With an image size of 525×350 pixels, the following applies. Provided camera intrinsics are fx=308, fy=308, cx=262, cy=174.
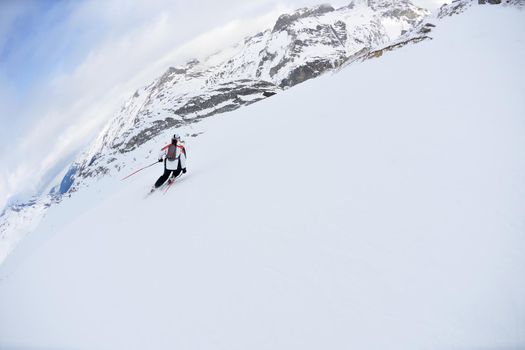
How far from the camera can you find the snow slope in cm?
299

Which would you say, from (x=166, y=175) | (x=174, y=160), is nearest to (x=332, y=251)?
(x=166, y=175)

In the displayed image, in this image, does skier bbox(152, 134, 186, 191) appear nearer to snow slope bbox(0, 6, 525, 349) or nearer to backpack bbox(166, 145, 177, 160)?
backpack bbox(166, 145, 177, 160)

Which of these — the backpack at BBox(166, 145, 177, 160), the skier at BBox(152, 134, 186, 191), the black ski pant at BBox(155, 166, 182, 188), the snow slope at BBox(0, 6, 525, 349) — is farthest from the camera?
the backpack at BBox(166, 145, 177, 160)

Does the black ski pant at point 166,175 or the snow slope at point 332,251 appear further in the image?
the black ski pant at point 166,175

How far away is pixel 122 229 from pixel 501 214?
25.4 ft

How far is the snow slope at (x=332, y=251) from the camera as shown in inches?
118

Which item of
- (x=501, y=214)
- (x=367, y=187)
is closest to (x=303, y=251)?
(x=367, y=187)

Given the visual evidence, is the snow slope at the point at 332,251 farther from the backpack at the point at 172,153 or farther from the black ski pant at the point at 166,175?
the backpack at the point at 172,153

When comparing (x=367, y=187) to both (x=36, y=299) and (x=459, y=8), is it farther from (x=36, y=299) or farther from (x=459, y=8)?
(x=459, y=8)

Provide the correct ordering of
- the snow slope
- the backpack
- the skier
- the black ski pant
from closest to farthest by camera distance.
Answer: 1. the snow slope
2. the black ski pant
3. the skier
4. the backpack

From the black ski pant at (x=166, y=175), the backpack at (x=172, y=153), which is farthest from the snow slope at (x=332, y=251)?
the backpack at (x=172, y=153)

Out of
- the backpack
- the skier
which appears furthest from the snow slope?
the backpack

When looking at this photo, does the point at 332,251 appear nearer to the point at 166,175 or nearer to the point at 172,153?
the point at 166,175

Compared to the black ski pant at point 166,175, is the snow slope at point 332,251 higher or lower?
lower
